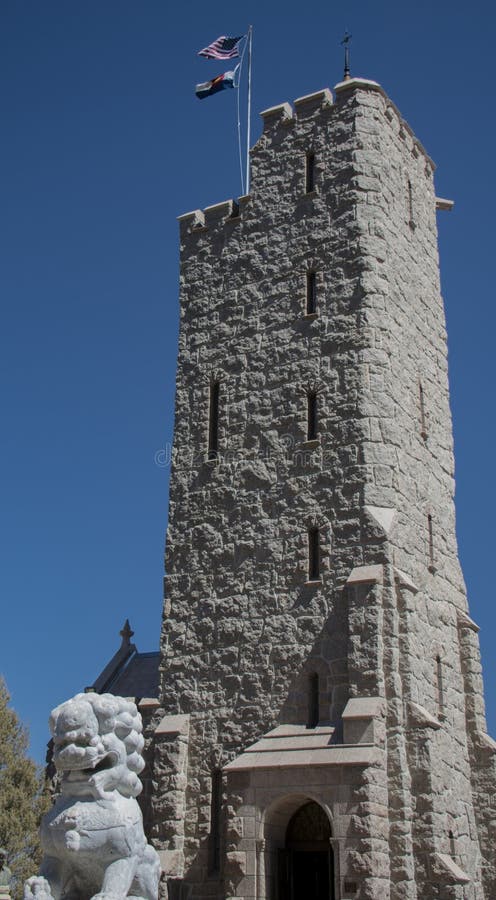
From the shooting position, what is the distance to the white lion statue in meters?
8.17

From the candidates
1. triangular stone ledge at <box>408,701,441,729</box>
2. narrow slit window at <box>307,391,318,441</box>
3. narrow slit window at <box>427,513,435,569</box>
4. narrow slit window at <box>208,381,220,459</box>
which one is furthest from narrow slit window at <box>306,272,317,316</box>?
triangular stone ledge at <box>408,701,441,729</box>

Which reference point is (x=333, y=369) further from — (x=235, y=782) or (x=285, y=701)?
(x=235, y=782)

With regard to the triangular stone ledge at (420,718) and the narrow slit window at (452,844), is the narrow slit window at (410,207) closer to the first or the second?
the triangular stone ledge at (420,718)

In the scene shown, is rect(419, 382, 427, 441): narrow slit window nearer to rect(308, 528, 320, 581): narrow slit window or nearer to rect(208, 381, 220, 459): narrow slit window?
rect(308, 528, 320, 581): narrow slit window

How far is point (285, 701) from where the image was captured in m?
17.5

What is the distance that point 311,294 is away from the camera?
20297 mm

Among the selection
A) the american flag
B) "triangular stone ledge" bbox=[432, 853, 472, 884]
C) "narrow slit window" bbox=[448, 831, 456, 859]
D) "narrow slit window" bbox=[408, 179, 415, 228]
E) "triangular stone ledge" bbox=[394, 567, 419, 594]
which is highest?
the american flag

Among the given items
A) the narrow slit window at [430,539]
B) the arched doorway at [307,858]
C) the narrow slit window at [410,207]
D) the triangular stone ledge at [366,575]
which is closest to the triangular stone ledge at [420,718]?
the triangular stone ledge at [366,575]

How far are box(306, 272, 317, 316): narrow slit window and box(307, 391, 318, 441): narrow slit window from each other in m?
1.76

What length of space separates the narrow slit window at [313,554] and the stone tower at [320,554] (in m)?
0.04

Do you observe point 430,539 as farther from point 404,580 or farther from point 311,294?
point 311,294

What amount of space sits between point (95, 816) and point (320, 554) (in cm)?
1018

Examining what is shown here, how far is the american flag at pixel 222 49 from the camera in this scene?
24.0 m

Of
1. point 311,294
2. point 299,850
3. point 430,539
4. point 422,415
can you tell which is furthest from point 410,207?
point 299,850
